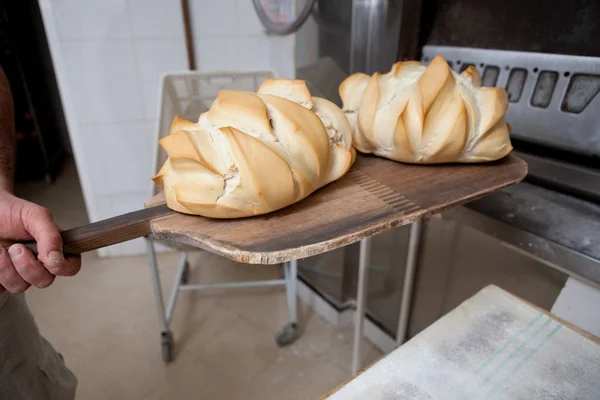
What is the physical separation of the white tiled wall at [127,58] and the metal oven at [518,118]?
1.97ft

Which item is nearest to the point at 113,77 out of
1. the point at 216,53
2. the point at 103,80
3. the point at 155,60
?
the point at 103,80

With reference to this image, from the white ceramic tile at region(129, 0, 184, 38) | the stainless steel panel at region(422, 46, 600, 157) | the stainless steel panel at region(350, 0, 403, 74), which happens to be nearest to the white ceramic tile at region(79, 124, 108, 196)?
the white ceramic tile at region(129, 0, 184, 38)

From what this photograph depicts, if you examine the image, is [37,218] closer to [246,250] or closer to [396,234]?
[246,250]

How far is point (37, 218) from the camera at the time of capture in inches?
21.4

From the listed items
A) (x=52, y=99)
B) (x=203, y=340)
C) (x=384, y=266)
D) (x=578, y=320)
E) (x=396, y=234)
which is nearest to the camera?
(x=578, y=320)

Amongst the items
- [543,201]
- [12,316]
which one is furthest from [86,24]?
[543,201]

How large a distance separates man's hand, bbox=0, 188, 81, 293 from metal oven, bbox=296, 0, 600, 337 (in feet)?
2.93

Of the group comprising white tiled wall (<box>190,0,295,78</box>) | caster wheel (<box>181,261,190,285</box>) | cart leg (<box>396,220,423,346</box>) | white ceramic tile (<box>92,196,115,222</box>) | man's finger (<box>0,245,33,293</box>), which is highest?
white tiled wall (<box>190,0,295,78</box>)

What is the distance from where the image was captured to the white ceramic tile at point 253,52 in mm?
1855

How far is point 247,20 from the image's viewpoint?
71.4 inches

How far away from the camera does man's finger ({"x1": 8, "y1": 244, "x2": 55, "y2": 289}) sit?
0.54 m

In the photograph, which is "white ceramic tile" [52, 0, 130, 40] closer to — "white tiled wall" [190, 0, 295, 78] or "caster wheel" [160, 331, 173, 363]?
"white tiled wall" [190, 0, 295, 78]

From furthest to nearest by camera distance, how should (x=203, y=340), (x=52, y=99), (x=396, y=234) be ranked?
(x=52, y=99) < (x=203, y=340) < (x=396, y=234)

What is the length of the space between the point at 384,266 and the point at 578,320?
0.70 meters
